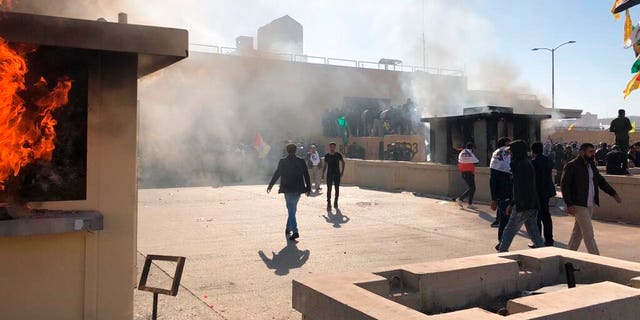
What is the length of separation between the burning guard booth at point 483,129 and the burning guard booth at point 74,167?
11.8m

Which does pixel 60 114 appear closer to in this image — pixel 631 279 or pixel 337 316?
pixel 337 316

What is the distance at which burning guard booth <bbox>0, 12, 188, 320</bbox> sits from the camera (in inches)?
123

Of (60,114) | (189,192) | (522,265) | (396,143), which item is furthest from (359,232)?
(396,143)

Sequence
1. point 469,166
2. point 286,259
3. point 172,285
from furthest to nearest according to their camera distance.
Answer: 1. point 469,166
2. point 286,259
3. point 172,285

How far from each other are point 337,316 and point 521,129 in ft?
42.3

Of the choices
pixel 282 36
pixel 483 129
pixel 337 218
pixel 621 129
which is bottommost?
pixel 337 218

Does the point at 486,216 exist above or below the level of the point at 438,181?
below

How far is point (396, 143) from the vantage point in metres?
23.2

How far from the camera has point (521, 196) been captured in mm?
5723

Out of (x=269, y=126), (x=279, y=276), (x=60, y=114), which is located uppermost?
(x=269, y=126)

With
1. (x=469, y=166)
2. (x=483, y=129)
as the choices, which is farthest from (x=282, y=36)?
(x=469, y=166)

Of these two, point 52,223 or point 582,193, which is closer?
point 52,223

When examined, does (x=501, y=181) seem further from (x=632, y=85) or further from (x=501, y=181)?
(x=632, y=85)

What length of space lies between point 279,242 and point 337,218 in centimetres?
257
